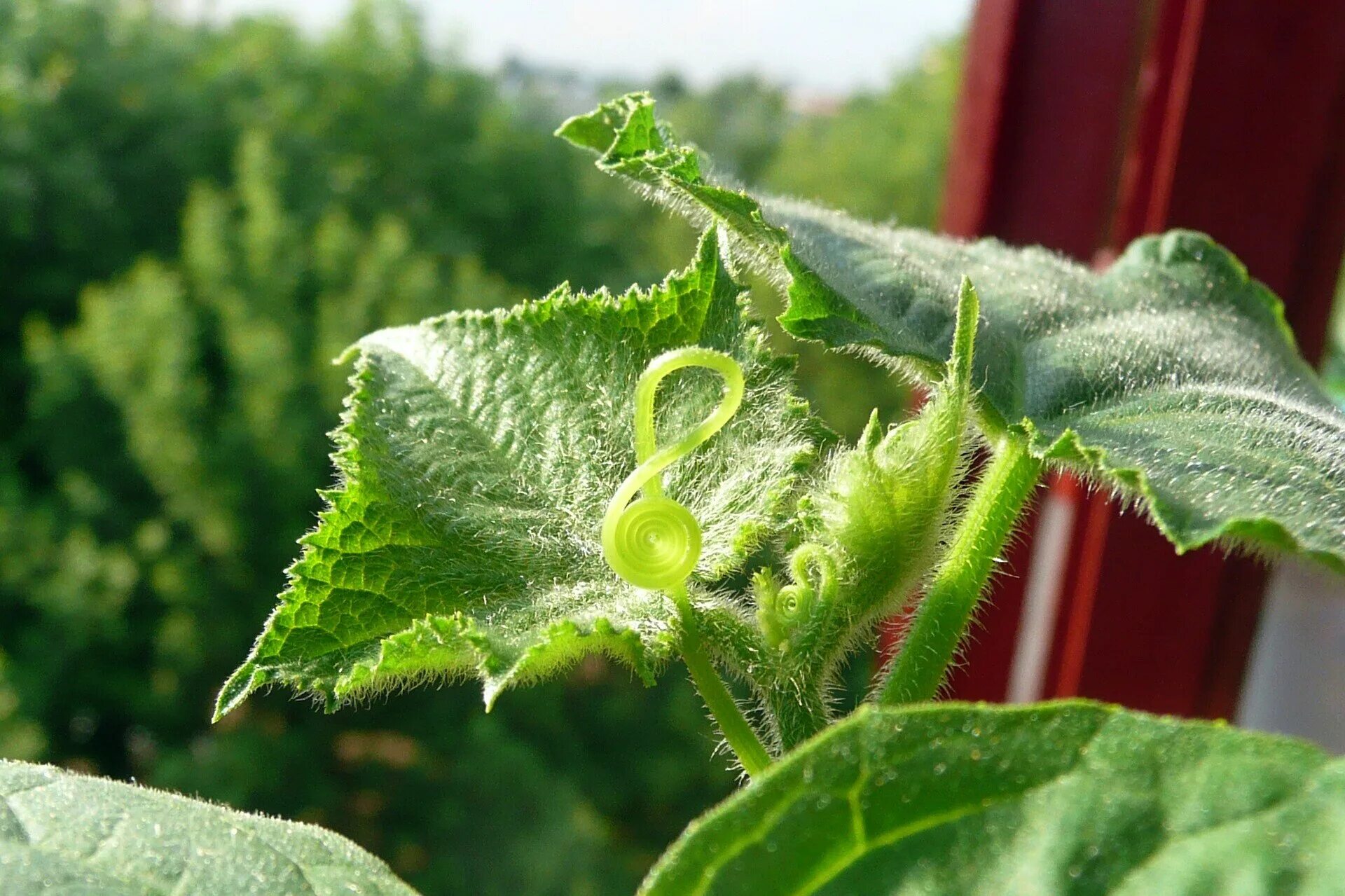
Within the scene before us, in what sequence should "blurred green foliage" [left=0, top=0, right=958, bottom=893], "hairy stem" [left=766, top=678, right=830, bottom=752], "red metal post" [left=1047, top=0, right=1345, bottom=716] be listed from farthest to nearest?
"blurred green foliage" [left=0, top=0, right=958, bottom=893] → "red metal post" [left=1047, top=0, right=1345, bottom=716] → "hairy stem" [left=766, top=678, right=830, bottom=752]

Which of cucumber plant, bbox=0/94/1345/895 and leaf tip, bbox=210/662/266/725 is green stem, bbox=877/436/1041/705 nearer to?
cucumber plant, bbox=0/94/1345/895

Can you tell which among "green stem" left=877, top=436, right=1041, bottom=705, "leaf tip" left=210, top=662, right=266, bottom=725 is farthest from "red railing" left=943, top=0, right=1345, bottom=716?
"leaf tip" left=210, top=662, right=266, bottom=725

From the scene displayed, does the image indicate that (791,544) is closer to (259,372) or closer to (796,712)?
(796,712)

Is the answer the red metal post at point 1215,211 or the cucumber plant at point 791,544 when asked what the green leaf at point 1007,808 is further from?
the red metal post at point 1215,211

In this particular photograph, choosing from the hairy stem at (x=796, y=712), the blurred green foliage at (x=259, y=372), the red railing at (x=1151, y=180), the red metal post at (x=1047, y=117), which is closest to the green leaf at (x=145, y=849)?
the hairy stem at (x=796, y=712)

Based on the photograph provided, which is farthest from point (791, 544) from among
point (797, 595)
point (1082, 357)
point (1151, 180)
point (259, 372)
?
point (259, 372)

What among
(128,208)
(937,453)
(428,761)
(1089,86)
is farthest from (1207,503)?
(128,208)
